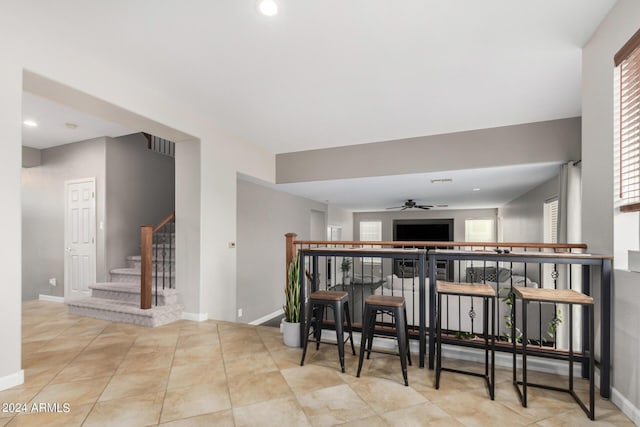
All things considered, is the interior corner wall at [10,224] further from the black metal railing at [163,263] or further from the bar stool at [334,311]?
the bar stool at [334,311]

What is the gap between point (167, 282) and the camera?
4.62m

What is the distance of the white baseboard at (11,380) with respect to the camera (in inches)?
86.0

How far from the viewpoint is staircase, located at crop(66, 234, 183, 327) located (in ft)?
12.5

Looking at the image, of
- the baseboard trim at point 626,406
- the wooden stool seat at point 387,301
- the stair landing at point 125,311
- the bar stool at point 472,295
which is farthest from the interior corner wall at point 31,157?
the baseboard trim at point 626,406

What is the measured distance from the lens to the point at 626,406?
6.26 feet

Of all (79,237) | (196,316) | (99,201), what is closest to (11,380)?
(196,316)

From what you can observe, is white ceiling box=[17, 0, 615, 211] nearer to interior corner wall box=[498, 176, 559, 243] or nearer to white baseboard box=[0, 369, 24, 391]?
interior corner wall box=[498, 176, 559, 243]

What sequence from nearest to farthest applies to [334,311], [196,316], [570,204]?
1. [334,311]
2. [570,204]
3. [196,316]

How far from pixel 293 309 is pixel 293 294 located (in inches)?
5.6

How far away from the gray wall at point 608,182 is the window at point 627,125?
57mm

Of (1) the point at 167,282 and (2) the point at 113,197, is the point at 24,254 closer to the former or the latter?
(2) the point at 113,197

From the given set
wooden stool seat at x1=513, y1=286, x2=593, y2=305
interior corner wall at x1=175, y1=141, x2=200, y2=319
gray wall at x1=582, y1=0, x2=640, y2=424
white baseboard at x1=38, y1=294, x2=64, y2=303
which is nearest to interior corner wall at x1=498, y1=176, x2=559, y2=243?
gray wall at x1=582, y1=0, x2=640, y2=424

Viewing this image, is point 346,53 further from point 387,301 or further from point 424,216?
point 424,216

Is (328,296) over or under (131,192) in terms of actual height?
under
